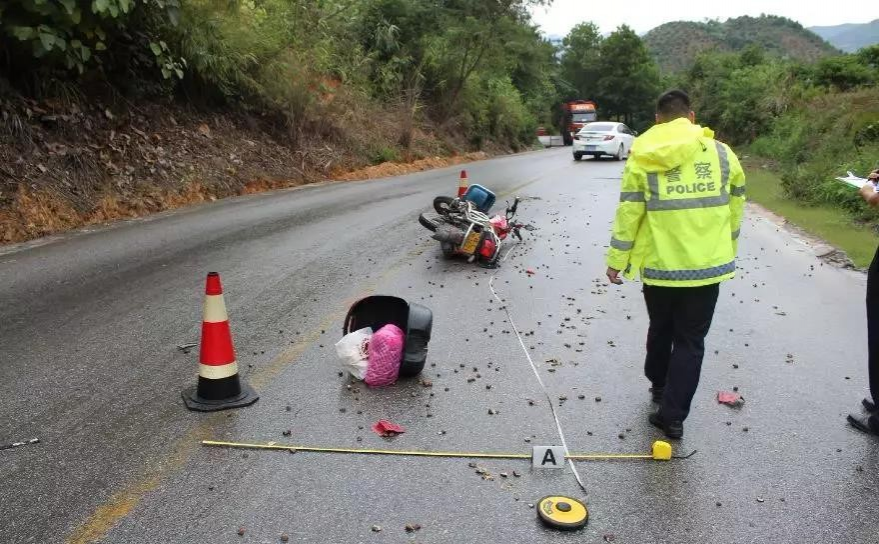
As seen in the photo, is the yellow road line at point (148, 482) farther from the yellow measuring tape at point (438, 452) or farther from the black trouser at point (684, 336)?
the black trouser at point (684, 336)

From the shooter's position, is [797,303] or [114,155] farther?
[114,155]

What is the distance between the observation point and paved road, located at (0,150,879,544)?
131 inches

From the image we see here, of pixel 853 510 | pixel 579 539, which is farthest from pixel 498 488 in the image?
pixel 853 510

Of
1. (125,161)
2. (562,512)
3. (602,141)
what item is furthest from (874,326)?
(602,141)

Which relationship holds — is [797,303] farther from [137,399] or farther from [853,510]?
[137,399]

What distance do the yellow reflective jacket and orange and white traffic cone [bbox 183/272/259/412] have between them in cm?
258

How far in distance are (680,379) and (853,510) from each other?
3.53 ft

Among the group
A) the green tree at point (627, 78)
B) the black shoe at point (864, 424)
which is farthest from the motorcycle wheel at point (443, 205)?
the green tree at point (627, 78)

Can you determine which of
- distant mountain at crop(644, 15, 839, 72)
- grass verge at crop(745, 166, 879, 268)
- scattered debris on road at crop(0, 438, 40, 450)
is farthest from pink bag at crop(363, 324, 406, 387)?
distant mountain at crop(644, 15, 839, 72)

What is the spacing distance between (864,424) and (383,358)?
119 inches

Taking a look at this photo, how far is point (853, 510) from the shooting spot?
11.4ft

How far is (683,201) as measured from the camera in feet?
13.4

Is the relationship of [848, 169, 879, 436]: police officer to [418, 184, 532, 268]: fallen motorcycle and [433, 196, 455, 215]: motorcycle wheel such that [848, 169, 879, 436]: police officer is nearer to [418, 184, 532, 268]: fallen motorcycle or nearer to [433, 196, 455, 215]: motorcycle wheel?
[418, 184, 532, 268]: fallen motorcycle

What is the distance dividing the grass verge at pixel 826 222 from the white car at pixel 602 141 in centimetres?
965
